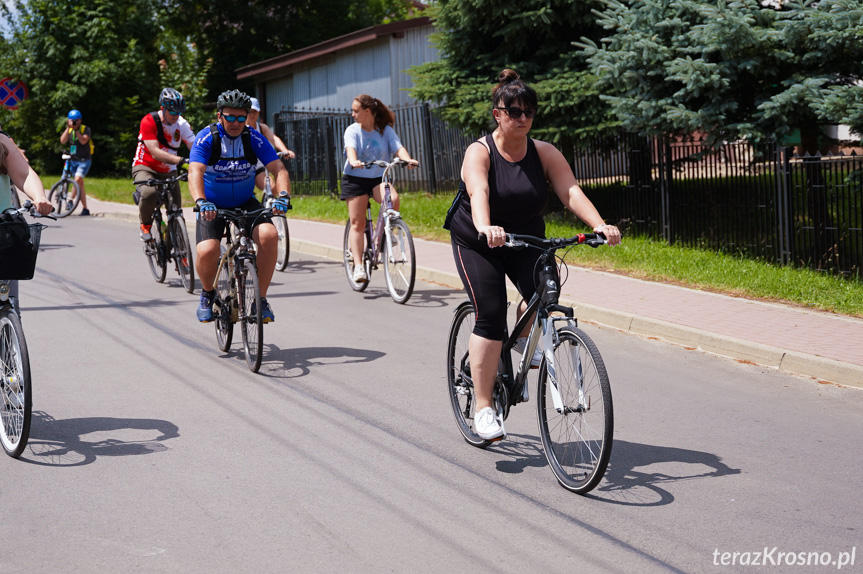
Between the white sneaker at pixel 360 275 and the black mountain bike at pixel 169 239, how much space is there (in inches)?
69.3

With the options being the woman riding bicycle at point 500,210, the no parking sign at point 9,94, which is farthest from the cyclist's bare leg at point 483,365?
the no parking sign at point 9,94

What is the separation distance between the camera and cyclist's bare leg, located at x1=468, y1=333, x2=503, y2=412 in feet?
17.1

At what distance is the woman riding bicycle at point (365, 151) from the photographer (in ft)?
34.3

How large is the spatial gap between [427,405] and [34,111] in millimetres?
32680

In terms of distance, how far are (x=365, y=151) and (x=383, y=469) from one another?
5.77 meters

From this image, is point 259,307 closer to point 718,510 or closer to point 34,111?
point 718,510

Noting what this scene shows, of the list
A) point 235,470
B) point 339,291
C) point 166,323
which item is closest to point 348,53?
point 339,291

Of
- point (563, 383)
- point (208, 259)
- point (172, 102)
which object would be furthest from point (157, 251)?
point (563, 383)

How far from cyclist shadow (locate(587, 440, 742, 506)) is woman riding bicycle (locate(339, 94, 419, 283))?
5345 millimetres

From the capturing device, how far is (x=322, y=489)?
4953mm

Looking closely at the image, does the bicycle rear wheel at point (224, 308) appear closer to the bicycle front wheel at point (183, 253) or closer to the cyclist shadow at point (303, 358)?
the cyclist shadow at point (303, 358)

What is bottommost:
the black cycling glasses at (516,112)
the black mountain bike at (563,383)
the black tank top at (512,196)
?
the black mountain bike at (563,383)

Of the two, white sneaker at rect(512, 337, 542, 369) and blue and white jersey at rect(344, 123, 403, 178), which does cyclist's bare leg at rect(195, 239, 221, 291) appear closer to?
blue and white jersey at rect(344, 123, 403, 178)

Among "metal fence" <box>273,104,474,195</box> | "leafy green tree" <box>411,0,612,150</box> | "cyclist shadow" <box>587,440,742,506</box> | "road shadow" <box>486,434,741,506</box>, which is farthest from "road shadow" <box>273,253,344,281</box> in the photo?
"cyclist shadow" <box>587,440,742,506</box>
